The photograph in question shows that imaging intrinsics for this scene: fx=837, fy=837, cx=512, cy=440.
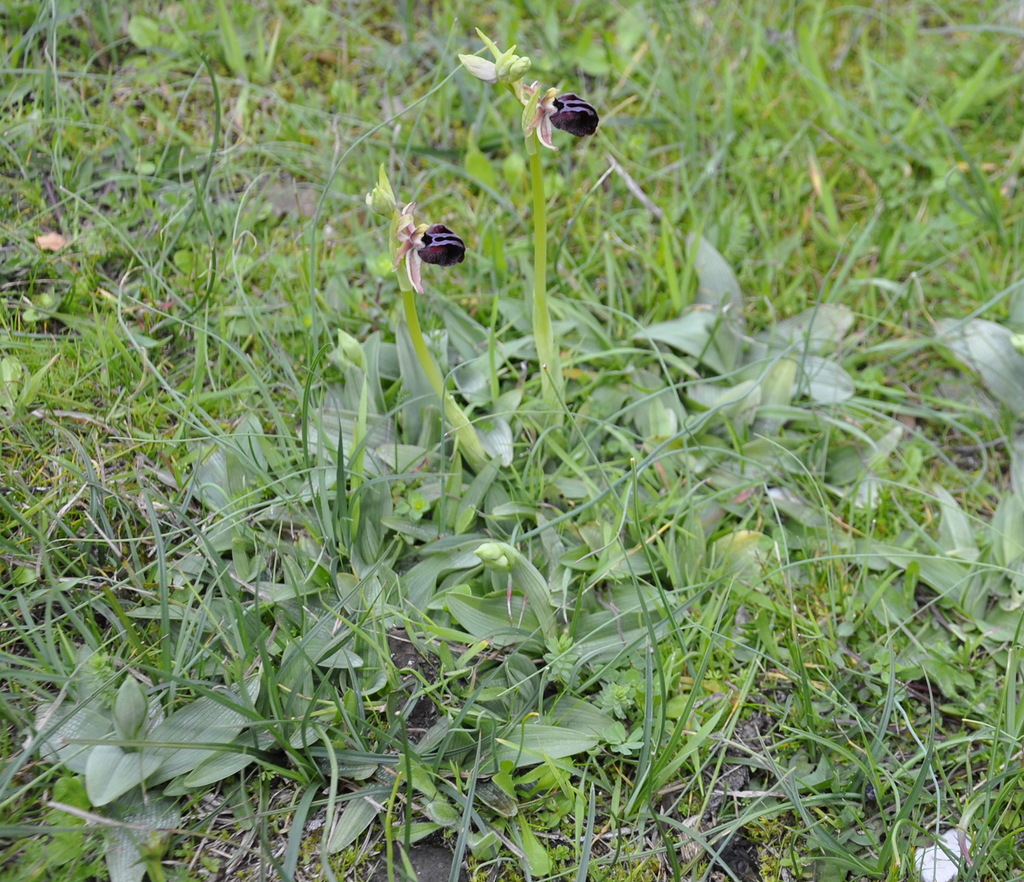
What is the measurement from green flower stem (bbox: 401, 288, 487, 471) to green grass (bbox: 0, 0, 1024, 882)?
0.21ft

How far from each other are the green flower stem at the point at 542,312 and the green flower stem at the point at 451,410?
0.91 feet

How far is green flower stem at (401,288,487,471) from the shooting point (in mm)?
2285

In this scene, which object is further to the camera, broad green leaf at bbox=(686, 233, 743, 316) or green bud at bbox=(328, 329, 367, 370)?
broad green leaf at bbox=(686, 233, 743, 316)

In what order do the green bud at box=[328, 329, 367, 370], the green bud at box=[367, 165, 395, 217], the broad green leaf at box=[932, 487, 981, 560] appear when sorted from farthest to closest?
the broad green leaf at box=[932, 487, 981, 560], the green bud at box=[328, 329, 367, 370], the green bud at box=[367, 165, 395, 217]

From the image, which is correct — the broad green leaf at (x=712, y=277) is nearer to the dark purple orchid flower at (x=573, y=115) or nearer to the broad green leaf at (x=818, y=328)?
the broad green leaf at (x=818, y=328)

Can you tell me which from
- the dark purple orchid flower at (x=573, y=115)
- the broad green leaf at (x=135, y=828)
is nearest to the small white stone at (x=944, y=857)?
the broad green leaf at (x=135, y=828)

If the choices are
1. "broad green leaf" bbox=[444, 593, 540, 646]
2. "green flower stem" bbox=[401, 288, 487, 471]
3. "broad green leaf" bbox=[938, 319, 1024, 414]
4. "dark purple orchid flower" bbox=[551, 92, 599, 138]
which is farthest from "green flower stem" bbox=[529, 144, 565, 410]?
"broad green leaf" bbox=[938, 319, 1024, 414]

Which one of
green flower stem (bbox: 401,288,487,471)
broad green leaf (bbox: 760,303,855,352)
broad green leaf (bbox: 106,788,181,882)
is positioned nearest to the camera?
broad green leaf (bbox: 106,788,181,882)

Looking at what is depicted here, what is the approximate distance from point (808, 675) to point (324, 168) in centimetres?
237

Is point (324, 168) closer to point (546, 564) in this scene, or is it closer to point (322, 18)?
point (322, 18)

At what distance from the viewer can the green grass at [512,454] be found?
77.5 inches

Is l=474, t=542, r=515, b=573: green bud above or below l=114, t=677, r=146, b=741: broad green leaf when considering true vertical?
above

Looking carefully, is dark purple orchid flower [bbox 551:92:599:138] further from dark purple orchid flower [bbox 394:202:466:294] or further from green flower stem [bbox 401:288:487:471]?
green flower stem [bbox 401:288:487:471]

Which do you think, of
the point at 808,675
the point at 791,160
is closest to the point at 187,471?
the point at 808,675
